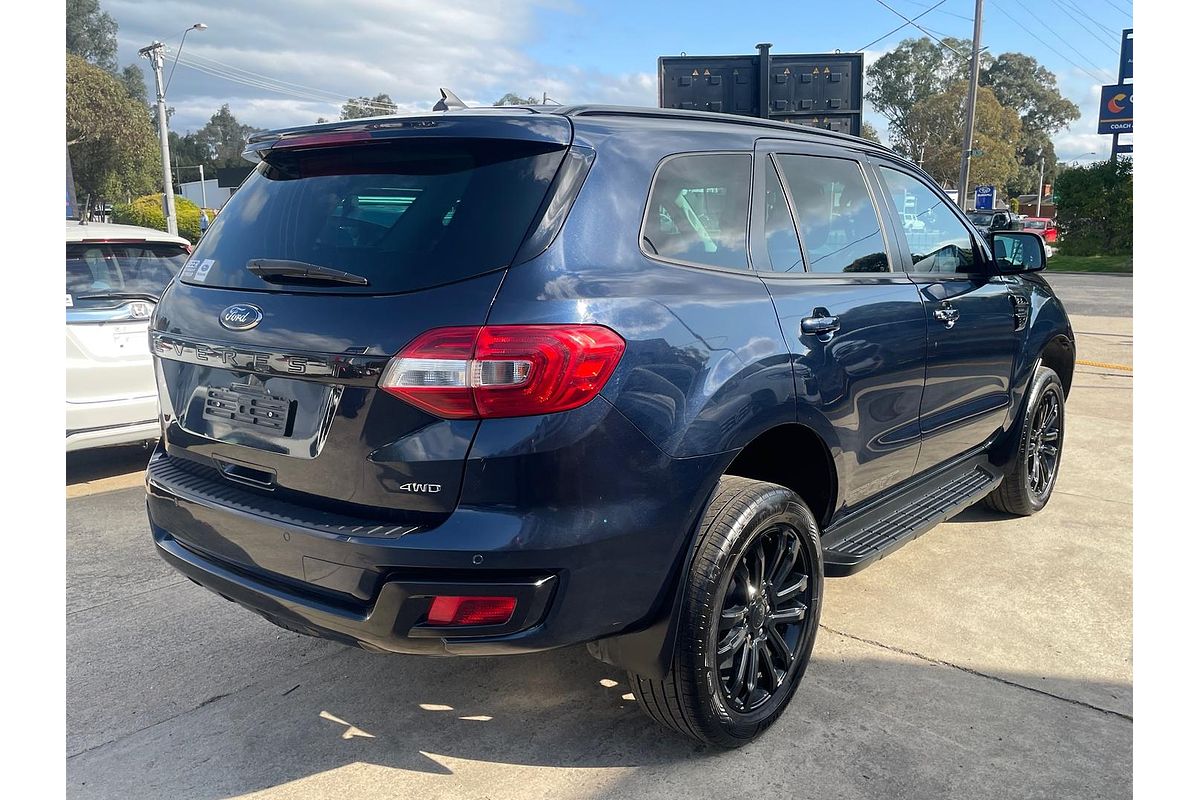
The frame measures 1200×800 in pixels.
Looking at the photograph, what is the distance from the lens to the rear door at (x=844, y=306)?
9.75 feet

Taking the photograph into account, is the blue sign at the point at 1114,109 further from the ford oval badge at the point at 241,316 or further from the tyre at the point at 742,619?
the ford oval badge at the point at 241,316

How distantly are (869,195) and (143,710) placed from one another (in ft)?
A: 10.7

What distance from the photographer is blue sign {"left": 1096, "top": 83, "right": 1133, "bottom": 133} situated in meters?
37.5

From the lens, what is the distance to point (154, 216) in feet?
143

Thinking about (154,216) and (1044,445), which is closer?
(1044,445)

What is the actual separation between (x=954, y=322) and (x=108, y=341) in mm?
4733

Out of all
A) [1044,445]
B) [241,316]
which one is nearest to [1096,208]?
[1044,445]

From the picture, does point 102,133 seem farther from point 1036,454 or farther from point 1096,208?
point 1036,454

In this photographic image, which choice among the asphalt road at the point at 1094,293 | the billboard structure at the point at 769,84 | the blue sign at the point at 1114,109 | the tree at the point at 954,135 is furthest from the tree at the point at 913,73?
the billboard structure at the point at 769,84

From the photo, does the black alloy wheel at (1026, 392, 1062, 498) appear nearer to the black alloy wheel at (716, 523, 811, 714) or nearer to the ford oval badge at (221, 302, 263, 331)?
the black alloy wheel at (716, 523, 811, 714)

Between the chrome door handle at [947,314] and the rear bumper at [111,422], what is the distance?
14.6 feet

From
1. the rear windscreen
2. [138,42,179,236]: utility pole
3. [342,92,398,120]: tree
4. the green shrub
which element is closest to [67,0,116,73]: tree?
[342,92,398,120]: tree

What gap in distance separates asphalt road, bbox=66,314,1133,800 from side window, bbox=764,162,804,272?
1439 mm
